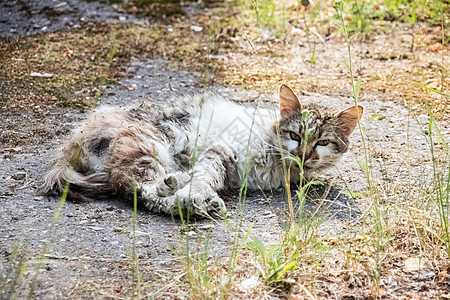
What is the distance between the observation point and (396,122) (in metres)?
4.64

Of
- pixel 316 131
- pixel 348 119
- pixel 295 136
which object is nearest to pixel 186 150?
pixel 295 136

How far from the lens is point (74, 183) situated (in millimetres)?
3264

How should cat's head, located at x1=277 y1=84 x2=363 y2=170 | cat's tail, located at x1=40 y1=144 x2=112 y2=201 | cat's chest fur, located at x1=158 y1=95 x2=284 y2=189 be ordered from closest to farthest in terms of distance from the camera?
cat's tail, located at x1=40 y1=144 x2=112 y2=201 → cat's head, located at x1=277 y1=84 x2=363 y2=170 → cat's chest fur, located at x1=158 y1=95 x2=284 y2=189

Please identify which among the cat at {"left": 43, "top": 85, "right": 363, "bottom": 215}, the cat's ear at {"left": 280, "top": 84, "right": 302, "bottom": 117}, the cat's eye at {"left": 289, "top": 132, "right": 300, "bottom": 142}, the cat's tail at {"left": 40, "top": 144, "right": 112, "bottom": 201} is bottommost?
the cat's tail at {"left": 40, "top": 144, "right": 112, "bottom": 201}

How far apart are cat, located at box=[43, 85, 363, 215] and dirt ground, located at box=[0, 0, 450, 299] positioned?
0.42 ft

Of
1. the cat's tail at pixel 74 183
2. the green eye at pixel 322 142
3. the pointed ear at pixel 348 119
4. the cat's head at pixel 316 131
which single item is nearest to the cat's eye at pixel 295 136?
the cat's head at pixel 316 131

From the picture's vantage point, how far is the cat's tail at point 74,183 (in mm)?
3268

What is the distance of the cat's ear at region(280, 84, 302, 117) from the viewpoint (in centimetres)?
358

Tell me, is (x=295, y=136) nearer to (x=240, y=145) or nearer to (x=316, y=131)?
(x=316, y=131)

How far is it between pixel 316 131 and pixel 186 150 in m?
0.90

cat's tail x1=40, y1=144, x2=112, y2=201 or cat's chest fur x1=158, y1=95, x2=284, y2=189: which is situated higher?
cat's chest fur x1=158, y1=95, x2=284, y2=189

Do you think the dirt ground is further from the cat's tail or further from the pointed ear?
the pointed ear

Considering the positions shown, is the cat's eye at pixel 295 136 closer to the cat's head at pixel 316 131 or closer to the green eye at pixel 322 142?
the cat's head at pixel 316 131

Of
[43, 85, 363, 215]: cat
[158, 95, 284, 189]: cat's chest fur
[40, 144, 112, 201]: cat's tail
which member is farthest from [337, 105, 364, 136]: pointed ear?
[40, 144, 112, 201]: cat's tail
